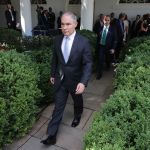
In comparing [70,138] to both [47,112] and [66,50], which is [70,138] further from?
[66,50]

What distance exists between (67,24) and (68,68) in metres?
0.73

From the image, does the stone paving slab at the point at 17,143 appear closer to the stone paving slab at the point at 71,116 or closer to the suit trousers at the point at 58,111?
the suit trousers at the point at 58,111

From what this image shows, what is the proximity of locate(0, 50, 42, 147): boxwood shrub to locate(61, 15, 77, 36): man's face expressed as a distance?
1056 mm

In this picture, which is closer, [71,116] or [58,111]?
[58,111]

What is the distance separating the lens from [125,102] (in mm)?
2986

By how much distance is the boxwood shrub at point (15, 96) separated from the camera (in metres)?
4.15

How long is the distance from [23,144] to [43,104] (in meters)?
1.49

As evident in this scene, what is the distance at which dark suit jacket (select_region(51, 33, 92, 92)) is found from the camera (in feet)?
13.7

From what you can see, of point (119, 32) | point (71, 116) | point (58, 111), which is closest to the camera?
point (58, 111)

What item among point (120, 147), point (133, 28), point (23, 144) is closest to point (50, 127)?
point (23, 144)

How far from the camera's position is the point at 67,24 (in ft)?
12.9

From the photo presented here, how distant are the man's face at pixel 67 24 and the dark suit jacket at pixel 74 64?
0.70 feet

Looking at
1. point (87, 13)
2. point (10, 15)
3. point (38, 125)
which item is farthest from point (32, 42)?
point (10, 15)

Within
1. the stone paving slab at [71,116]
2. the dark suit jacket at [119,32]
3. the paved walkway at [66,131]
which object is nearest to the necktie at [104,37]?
the paved walkway at [66,131]
